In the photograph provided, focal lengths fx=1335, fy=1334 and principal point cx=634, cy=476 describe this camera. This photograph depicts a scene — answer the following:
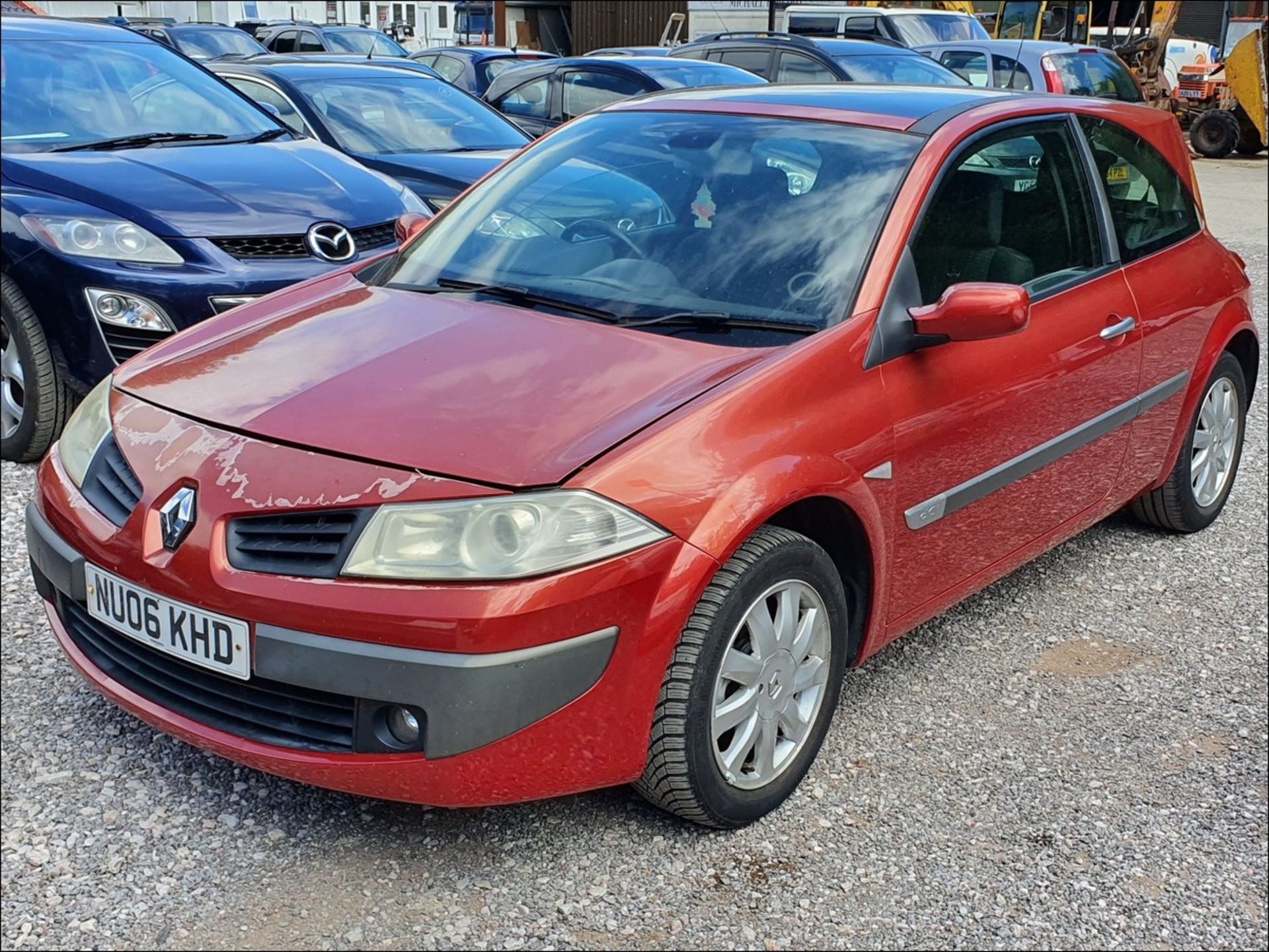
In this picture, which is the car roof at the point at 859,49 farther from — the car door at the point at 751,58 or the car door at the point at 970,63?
the car door at the point at 970,63

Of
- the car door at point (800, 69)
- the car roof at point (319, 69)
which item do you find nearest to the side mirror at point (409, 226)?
the car roof at point (319, 69)

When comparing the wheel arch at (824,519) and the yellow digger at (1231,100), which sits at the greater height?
the wheel arch at (824,519)

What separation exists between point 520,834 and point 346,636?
67 centimetres

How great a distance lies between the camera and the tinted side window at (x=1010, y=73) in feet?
46.6

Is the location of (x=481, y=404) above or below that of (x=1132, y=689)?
above

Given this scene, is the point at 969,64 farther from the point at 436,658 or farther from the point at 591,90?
the point at 436,658

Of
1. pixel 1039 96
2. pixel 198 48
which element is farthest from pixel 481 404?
pixel 198 48

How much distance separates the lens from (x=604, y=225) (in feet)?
11.2

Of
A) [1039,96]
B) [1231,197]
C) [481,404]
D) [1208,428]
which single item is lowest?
[1231,197]

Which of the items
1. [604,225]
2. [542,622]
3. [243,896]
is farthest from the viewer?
[604,225]

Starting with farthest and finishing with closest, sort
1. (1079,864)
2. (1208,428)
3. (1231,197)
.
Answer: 1. (1231,197)
2. (1208,428)
3. (1079,864)

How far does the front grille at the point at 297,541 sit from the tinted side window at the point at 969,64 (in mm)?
13573

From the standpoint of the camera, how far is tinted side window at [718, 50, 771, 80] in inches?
530

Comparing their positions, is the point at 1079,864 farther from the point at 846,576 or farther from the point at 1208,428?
the point at 1208,428
